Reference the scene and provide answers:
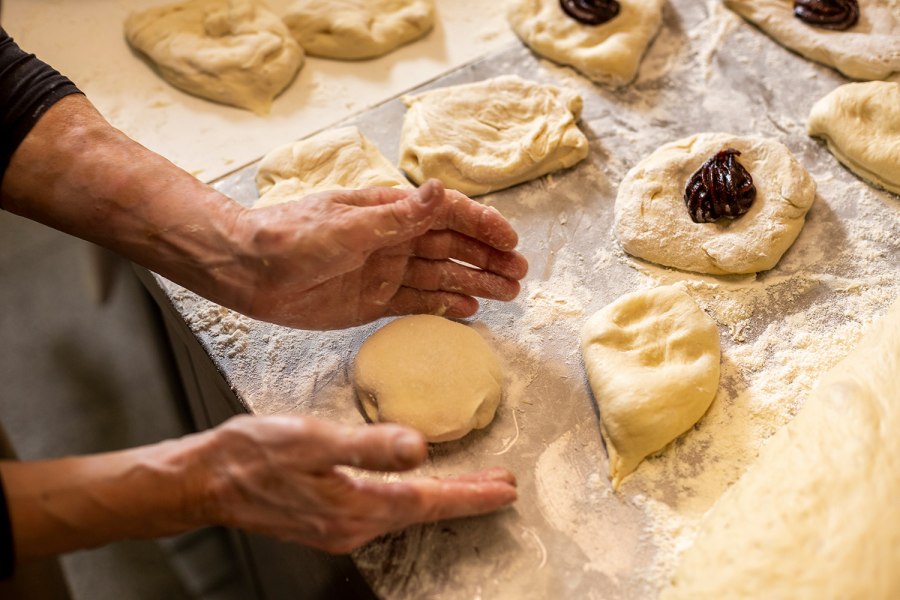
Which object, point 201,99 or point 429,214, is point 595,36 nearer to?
point 429,214

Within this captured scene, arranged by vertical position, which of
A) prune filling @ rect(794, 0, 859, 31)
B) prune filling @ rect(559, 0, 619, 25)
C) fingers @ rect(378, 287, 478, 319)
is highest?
prune filling @ rect(559, 0, 619, 25)

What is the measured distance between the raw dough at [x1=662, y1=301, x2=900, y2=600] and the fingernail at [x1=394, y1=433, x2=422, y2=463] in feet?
1.96

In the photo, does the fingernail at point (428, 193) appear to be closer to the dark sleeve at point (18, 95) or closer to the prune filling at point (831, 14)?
the dark sleeve at point (18, 95)

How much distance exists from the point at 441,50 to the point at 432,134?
642 millimetres

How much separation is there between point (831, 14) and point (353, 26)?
1659 mm

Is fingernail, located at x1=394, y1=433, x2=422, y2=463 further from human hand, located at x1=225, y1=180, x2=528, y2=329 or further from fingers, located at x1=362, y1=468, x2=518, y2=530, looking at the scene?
human hand, located at x1=225, y1=180, x2=528, y2=329

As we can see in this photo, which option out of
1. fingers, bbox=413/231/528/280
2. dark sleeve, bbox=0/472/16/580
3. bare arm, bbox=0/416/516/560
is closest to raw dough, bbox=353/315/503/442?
fingers, bbox=413/231/528/280

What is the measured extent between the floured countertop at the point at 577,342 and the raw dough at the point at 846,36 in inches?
2.5

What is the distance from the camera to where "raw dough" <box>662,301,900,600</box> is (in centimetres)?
126

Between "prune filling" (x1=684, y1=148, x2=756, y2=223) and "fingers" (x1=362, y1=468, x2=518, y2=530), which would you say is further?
"prune filling" (x1=684, y1=148, x2=756, y2=223)

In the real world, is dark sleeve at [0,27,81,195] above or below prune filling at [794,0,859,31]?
above

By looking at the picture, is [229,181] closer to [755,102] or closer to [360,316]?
[360,316]

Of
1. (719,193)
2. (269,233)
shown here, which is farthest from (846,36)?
(269,233)

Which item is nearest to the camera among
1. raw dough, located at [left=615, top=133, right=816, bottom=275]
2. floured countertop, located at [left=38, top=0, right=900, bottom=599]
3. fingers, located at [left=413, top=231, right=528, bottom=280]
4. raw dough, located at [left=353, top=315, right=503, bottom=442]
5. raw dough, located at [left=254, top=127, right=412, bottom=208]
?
floured countertop, located at [left=38, top=0, right=900, bottom=599]
